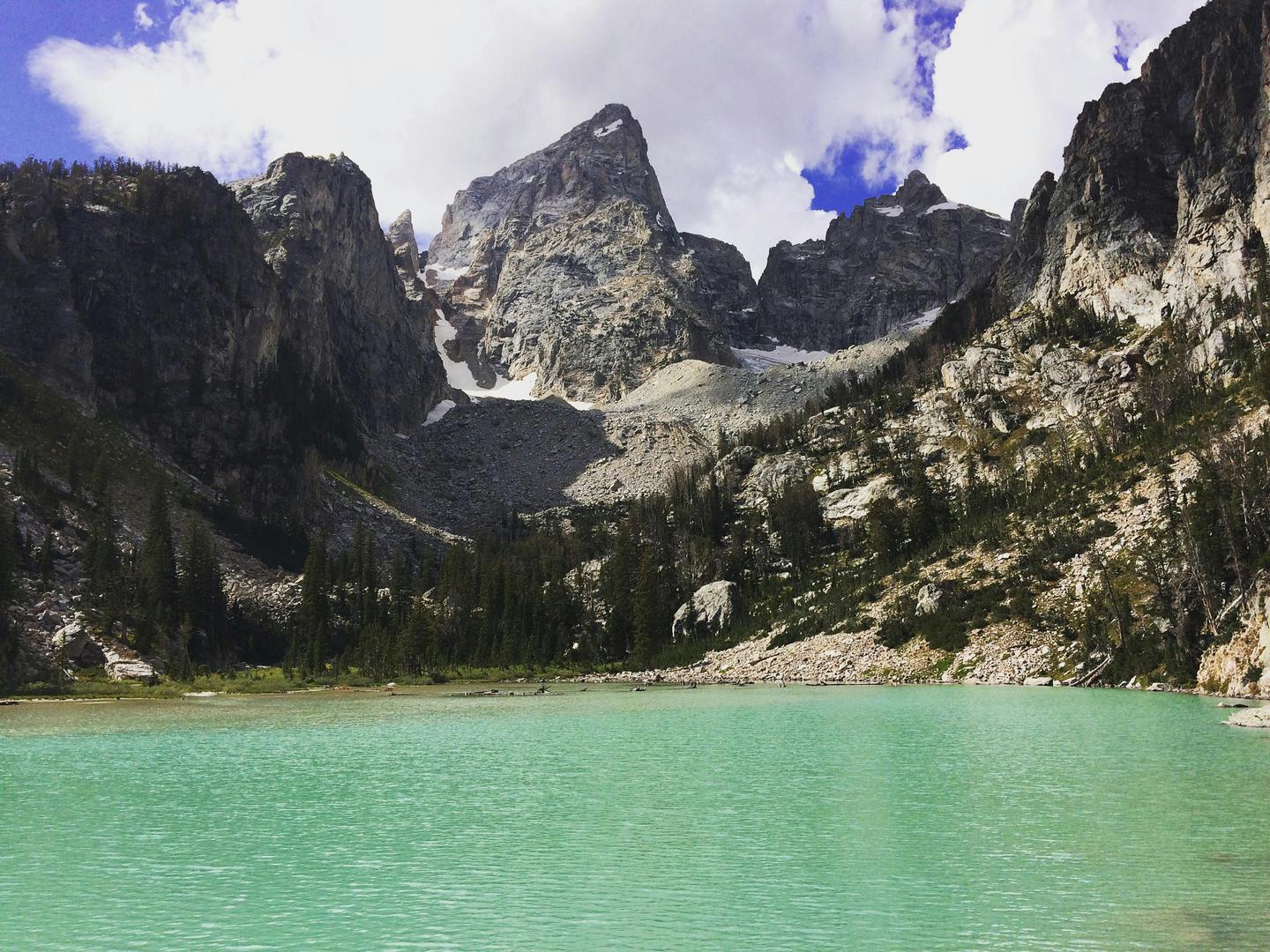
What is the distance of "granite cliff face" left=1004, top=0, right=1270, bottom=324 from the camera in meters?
120

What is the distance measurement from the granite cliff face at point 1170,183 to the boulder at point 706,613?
70608 mm

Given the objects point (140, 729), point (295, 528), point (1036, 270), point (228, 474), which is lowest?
point (140, 729)

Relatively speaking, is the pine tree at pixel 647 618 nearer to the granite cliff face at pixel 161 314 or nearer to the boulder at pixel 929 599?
the boulder at pixel 929 599

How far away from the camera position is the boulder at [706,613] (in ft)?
359

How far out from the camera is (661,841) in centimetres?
2039

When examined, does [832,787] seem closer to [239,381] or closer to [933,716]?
[933,716]

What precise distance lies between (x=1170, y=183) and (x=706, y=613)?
99.3 metres

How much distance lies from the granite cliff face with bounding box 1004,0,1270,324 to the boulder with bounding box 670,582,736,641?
70.6 meters

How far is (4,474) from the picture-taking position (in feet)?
341

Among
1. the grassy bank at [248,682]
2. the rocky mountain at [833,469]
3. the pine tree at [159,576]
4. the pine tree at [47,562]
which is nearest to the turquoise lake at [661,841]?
the rocky mountain at [833,469]

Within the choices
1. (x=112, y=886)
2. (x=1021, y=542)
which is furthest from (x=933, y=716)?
(x=1021, y=542)

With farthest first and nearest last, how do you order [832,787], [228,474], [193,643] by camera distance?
[228,474] → [193,643] → [832,787]

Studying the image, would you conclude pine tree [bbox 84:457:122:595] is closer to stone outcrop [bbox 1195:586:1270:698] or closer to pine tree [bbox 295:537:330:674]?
pine tree [bbox 295:537:330:674]

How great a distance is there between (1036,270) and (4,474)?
517ft
